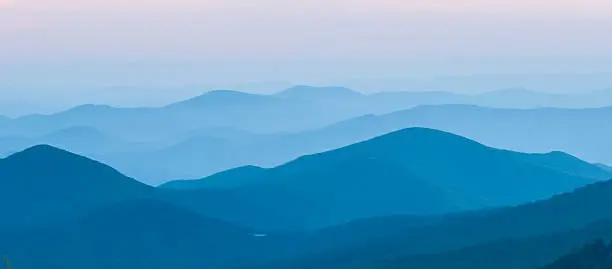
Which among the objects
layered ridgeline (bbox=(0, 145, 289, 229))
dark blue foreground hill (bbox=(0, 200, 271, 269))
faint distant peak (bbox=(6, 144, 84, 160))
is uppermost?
faint distant peak (bbox=(6, 144, 84, 160))

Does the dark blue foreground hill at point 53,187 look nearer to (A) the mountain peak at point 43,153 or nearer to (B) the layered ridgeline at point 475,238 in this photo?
(A) the mountain peak at point 43,153

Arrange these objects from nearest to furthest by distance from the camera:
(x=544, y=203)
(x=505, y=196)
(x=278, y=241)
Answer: (x=544, y=203), (x=278, y=241), (x=505, y=196)

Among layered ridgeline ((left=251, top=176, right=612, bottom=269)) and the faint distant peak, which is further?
the faint distant peak

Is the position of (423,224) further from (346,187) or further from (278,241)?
(346,187)

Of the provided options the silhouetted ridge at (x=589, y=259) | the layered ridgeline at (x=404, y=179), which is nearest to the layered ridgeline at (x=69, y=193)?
the layered ridgeline at (x=404, y=179)

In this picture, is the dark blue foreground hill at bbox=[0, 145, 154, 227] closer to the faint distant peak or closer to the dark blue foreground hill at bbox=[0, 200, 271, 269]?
the faint distant peak

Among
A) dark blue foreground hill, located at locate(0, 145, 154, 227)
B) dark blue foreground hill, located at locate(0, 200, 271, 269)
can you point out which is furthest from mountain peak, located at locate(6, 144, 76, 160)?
dark blue foreground hill, located at locate(0, 200, 271, 269)

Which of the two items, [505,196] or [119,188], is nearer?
[119,188]

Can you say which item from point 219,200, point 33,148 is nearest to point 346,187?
point 219,200

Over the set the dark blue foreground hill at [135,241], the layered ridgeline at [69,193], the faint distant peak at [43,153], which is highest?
A: the faint distant peak at [43,153]
